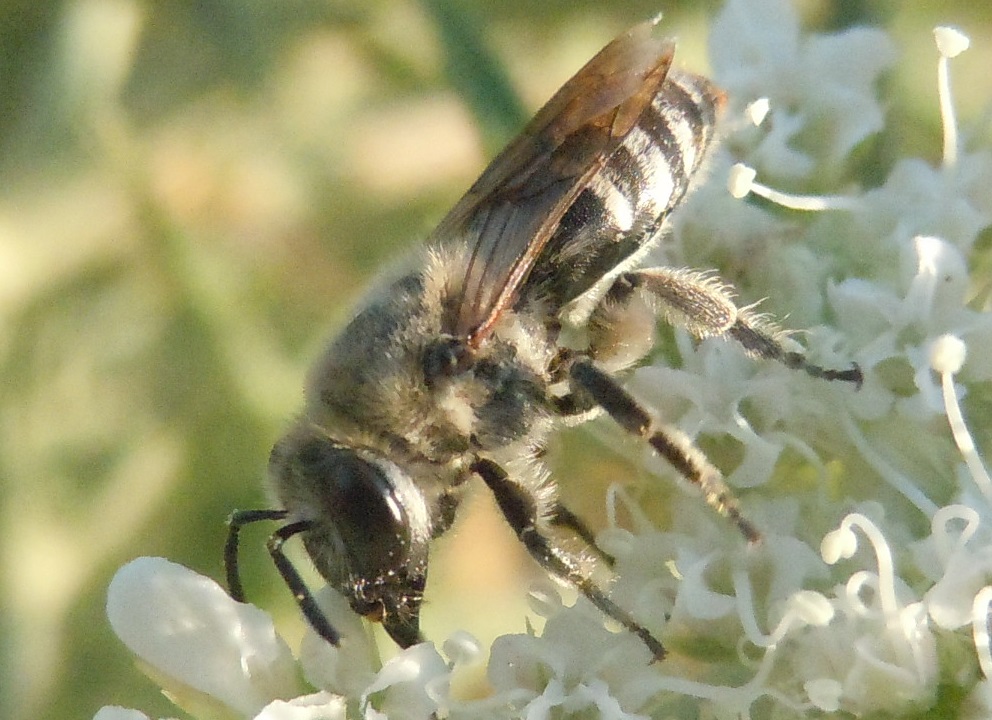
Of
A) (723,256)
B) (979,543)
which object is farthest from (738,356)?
(979,543)

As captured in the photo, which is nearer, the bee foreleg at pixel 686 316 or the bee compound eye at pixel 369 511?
the bee compound eye at pixel 369 511

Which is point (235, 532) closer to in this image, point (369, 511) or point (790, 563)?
point (369, 511)

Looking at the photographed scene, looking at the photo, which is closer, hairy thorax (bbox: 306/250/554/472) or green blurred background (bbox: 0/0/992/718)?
hairy thorax (bbox: 306/250/554/472)

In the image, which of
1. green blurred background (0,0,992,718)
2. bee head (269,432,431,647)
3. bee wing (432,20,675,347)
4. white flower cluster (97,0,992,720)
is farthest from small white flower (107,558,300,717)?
green blurred background (0,0,992,718)

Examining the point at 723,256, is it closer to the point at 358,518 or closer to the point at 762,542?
the point at 762,542

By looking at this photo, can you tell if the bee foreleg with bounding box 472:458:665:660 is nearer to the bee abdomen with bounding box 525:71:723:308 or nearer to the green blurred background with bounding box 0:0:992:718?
the bee abdomen with bounding box 525:71:723:308

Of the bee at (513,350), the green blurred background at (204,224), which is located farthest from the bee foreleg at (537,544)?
the green blurred background at (204,224)

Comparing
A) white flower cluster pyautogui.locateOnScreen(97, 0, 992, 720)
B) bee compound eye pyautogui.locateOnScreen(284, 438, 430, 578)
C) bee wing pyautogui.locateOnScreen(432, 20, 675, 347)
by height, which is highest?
bee wing pyautogui.locateOnScreen(432, 20, 675, 347)

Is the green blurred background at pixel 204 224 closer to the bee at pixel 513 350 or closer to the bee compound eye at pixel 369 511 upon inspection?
the bee at pixel 513 350
